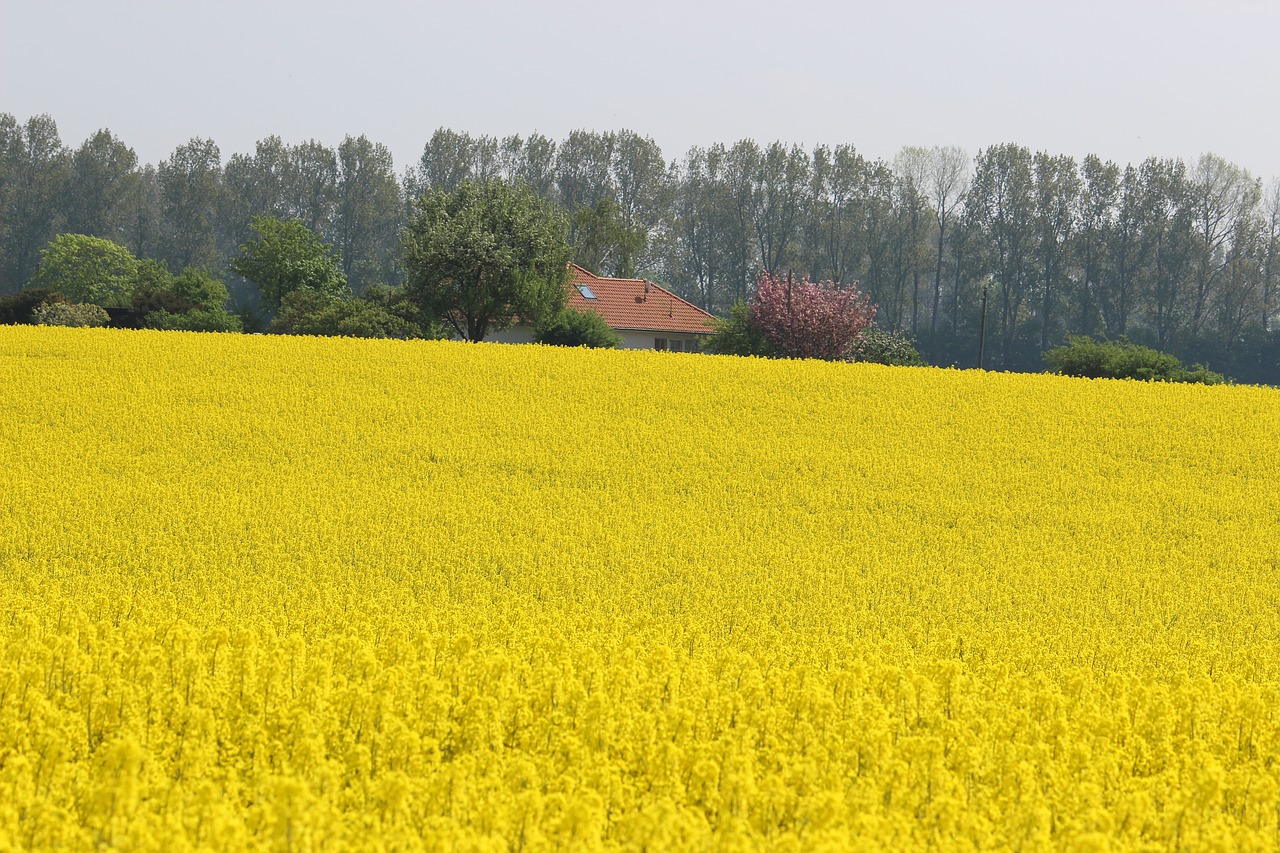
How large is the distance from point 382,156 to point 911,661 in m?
77.0

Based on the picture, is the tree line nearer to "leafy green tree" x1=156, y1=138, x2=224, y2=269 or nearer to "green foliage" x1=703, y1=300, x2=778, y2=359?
"leafy green tree" x1=156, y1=138, x2=224, y2=269

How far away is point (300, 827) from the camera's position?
4.33m

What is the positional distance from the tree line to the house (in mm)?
10346

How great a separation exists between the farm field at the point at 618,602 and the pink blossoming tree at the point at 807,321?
44.7ft

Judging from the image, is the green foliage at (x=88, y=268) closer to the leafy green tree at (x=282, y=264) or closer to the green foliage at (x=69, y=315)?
the leafy green tree at (x=282, y=264)

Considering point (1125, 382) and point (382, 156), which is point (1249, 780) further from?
point (382, 156)

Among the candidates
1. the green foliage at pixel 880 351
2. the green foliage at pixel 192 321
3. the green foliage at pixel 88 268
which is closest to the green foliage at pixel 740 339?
the green foliage at pixel 880 351

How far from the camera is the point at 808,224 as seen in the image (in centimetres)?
7312

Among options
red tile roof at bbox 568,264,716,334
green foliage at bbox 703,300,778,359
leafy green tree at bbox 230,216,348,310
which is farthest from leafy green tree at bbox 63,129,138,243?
green foliage at bbox 703,300,778,359

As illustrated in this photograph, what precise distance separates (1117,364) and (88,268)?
56.5 meters

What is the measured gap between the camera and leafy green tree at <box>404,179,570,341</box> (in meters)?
33.2

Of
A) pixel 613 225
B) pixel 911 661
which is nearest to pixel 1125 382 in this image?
pixel 911 661

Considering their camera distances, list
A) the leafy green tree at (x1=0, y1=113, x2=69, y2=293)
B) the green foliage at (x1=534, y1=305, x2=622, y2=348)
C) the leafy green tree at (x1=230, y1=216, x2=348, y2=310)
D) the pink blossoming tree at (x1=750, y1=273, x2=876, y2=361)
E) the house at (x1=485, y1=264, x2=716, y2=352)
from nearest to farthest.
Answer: the green foliage at (x1=534, y1=305, x2=622, y2=348) < the pink blossoming tree at (x1=750, y1=273, x2=876, y2=361) < the house at (x1=485, y1=264, x2=716, y2=352) < the leafy green tree at (x1=230, y1=216, x2=348, y2=310) < the leafy green tree at (x1=0, y1=113, x2=69, y2=293)

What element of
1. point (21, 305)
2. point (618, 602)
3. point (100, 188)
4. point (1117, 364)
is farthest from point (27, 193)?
point (618, 602)
